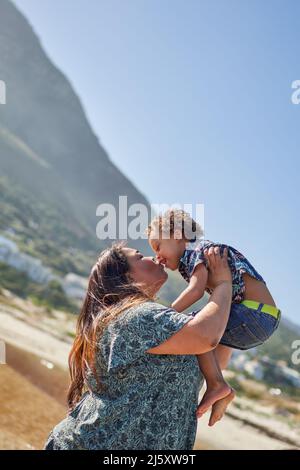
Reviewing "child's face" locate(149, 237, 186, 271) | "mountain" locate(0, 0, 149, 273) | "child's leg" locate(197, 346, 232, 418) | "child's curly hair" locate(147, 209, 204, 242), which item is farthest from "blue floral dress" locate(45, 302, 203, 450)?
"mountain" locate(0, 0, 149, 273)

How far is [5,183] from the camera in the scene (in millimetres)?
81875

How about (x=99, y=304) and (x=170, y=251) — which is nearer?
(x=99, y=304)

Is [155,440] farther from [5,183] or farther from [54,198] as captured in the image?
[54,198]

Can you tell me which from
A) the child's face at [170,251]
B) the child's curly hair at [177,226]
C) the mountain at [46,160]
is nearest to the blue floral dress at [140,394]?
the child's face at [170,251]

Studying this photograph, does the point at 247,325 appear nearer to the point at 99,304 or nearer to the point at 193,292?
the point at 193,292

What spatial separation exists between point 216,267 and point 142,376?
2.57 ft

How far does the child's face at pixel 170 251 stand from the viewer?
10.9 ft

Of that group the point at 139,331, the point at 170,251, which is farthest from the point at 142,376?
the point at 170,251

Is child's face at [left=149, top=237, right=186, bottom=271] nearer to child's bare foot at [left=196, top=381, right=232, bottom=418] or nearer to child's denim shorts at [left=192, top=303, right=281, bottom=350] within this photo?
child's denim shorts at [left=192, top=303, right=281, bottom=350]

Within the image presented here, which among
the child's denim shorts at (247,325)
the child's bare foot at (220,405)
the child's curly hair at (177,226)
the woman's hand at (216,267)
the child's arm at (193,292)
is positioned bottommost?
the child's bare foot at (220,405)

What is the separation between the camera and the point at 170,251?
11.1 feet

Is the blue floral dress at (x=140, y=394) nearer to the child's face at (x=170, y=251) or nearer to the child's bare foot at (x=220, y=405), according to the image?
the child's bare foot at (x=220, y=405)

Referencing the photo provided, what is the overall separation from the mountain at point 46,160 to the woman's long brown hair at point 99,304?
2157 inches

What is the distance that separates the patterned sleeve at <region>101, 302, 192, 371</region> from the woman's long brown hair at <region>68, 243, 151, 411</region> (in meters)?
0.09
